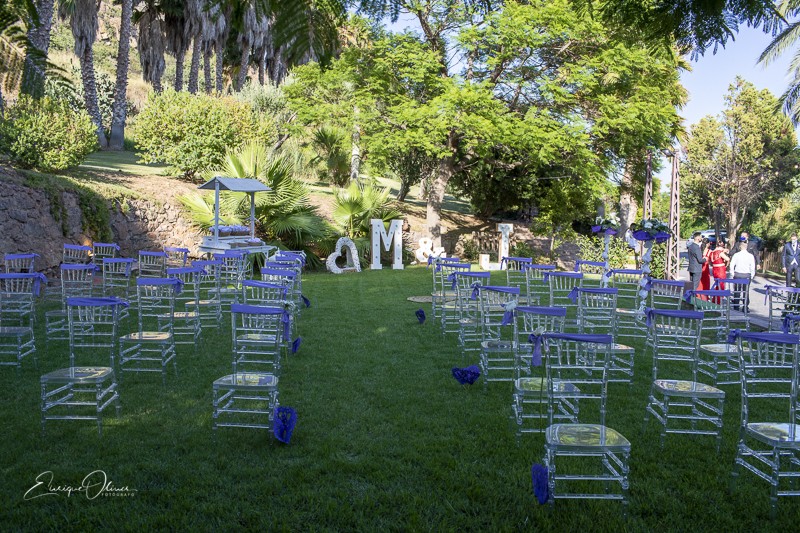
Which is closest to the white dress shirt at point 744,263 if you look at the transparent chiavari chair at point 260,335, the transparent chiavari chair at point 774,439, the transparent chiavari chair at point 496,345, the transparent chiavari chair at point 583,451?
the transparent chiavari chair at point 496,345

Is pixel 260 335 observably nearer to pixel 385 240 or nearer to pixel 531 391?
pixel 531 391

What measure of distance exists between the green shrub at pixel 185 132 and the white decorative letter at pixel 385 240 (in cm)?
517

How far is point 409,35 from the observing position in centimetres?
1908

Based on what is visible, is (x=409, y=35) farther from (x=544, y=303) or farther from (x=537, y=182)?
(x=544, y=303)

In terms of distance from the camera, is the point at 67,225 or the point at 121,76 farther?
the point at 121,76

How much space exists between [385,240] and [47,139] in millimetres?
9031

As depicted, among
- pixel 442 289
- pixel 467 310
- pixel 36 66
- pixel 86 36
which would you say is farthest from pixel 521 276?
pixel 36 66

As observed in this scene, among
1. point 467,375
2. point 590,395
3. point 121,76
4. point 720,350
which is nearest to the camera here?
point 590,395

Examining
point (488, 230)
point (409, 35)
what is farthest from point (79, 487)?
point (488, 230)

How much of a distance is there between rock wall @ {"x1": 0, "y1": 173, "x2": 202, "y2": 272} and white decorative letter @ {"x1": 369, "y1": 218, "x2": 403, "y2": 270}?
483cm

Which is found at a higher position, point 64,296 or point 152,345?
point 64,296

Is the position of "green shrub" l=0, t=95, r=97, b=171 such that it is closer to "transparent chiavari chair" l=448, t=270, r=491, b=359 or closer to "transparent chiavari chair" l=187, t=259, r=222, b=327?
"transparent chiavari chair" l=187, t=259, r=222, b=327

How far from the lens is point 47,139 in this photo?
1493 centimetres

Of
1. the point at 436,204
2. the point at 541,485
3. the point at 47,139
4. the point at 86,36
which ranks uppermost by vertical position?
the point at 47,139
